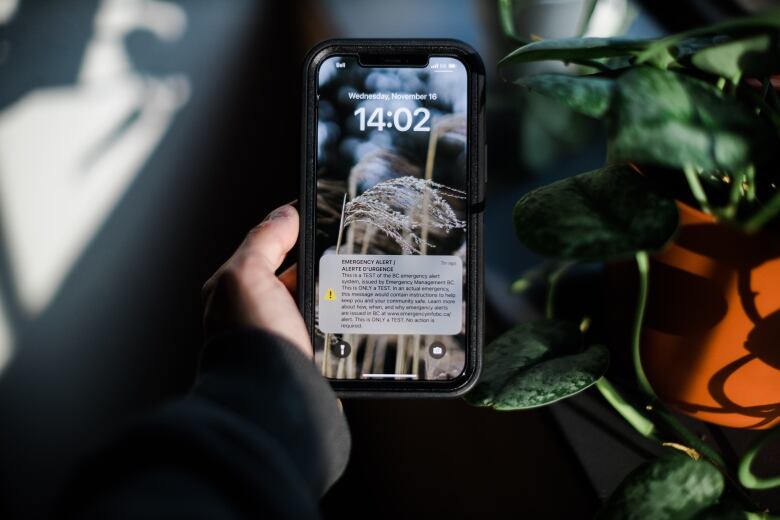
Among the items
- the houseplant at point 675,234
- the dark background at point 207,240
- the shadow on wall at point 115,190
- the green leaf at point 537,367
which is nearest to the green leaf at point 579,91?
the houseplant at point 675,234

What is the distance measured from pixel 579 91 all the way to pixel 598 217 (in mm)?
61

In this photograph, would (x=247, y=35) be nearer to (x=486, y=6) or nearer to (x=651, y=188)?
(x=486, y=6)

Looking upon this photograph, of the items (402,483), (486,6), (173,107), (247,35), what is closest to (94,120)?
(173,107)

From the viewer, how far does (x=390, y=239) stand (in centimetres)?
43

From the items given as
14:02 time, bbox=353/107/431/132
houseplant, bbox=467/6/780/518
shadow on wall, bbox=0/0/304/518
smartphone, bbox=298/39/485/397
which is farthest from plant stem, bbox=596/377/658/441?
shadow on wall, bbox=0/0/304/518

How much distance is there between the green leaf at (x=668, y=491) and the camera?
0.91 ft

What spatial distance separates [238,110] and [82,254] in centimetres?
33

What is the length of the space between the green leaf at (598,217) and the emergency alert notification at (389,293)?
143 mm

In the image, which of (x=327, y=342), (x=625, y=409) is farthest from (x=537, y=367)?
(x=327, y=342)

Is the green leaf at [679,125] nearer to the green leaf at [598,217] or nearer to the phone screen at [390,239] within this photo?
the green leaf at [598,217]

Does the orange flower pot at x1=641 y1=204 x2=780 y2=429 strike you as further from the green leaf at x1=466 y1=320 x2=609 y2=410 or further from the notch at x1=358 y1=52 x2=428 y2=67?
the notch at x1=358 y1=52 x2=428 y2=67

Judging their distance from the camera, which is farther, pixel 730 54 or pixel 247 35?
pixel 247 35

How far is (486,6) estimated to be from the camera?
2.74 ft

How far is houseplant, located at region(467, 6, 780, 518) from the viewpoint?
24 centimetres
